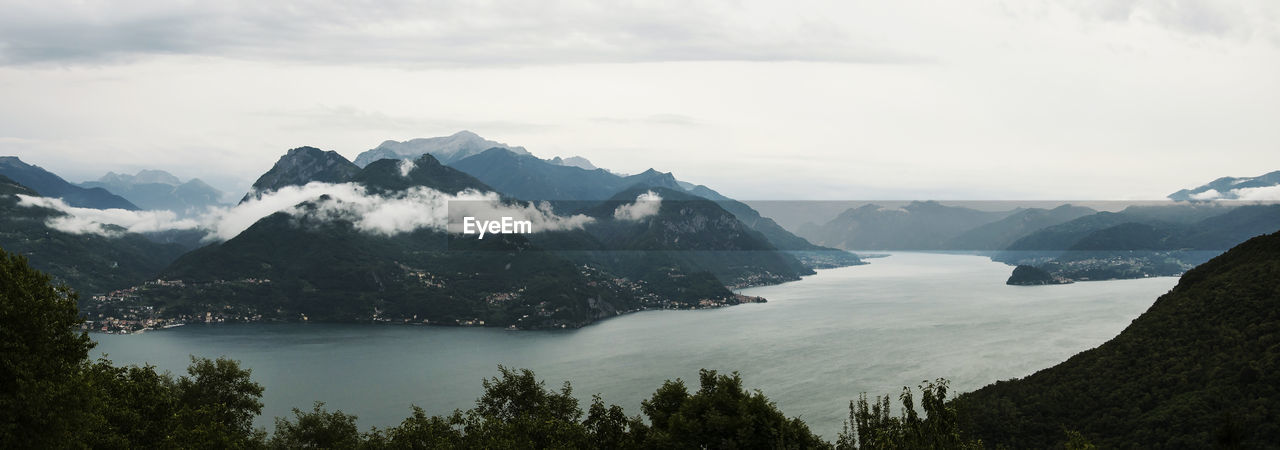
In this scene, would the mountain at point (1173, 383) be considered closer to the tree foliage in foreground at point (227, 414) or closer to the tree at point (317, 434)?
the tree foliage in foreground at point (227, 414)

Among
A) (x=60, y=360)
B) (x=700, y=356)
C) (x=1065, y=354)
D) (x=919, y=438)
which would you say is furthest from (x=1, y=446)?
(x=1065, y=354)

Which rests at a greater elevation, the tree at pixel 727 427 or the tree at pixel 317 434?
the tree at pixel 727 427

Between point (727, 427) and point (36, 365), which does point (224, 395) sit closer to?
point (36, 365)

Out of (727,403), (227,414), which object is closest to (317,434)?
(227,414)

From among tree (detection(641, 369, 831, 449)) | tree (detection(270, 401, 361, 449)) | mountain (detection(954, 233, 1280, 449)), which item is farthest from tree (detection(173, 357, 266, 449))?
mountain (detection(954, 233, 1280, 449))

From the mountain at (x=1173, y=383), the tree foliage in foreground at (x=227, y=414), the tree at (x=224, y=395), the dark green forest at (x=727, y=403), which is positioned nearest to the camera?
the tree foliage in foreground at (x=227, y=414)

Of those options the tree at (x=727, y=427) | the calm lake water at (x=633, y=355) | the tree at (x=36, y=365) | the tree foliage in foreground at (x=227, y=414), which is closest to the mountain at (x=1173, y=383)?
the tree foliage in foreground at (x=227, y=414)
